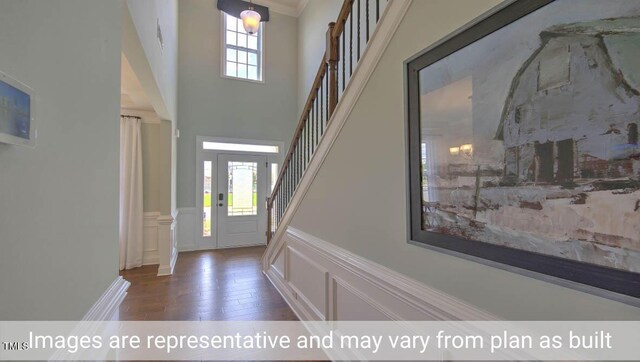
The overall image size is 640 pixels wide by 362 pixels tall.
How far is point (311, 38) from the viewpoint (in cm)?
559

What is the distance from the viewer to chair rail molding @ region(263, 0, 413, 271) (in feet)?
4.86

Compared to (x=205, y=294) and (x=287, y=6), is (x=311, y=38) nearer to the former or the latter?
(x=287, y=6)

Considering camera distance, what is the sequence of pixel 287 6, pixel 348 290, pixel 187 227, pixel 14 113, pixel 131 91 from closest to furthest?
pixel 14 113 → pixel 348 290 → pixel 131 91 → pixel 187 227 → pixel 287 6

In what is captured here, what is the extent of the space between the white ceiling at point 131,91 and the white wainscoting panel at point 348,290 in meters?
2.10

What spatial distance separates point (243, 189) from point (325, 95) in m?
3.69

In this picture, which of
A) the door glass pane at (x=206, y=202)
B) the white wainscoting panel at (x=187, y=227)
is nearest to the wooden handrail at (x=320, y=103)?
the door glass pane at (x=206, y=202)

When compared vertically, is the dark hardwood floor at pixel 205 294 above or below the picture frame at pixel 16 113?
below

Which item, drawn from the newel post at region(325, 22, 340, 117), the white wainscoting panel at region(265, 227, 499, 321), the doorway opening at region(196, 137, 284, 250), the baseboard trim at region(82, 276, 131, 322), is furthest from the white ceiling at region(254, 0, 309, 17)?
the baseboard trim at region(82, 276, 131, 322)

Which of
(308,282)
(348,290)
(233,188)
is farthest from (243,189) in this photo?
(348,290)

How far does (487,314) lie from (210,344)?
2.14 m

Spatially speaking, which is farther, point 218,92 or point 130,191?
point 218,92

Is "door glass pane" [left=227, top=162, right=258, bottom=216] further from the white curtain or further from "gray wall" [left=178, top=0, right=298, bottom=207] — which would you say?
the white curtain

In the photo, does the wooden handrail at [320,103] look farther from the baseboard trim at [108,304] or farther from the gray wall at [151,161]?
the gray wall at [151,161]

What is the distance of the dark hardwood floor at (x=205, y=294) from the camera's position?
2770 millimetres
